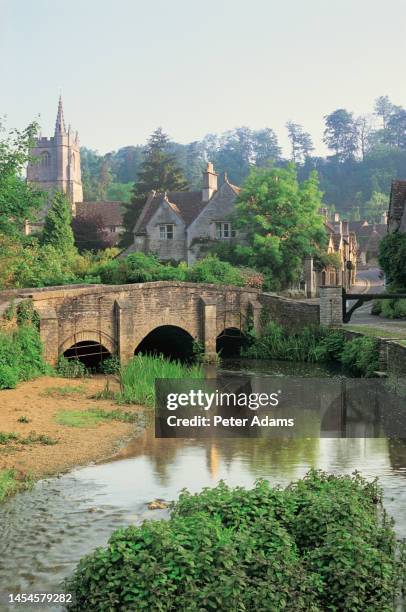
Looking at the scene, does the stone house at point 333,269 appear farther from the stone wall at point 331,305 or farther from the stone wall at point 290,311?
the stone wall at point 331,305

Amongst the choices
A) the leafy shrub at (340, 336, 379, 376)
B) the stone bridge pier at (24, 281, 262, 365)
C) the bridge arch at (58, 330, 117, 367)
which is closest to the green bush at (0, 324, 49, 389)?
the stone bridge pier at (24, 281, 262, 365)

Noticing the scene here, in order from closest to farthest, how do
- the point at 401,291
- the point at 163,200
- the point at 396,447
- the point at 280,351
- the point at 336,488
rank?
the point at 336,488
the point at 396,447
the point at 280,351
the point at 401,291
the point at 163,200

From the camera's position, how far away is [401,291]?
3844 cm

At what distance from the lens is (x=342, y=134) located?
164750 mm

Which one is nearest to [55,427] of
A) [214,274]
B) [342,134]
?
[214,274]

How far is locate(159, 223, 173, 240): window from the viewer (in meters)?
55.5

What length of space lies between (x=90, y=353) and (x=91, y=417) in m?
9.10

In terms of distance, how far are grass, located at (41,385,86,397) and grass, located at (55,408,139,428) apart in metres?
1.72

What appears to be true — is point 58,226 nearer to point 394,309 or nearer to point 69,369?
point 394,309

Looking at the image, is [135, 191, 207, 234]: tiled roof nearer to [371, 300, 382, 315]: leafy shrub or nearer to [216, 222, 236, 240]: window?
[216, 222, 236, 240]: window

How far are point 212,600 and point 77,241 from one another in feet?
211

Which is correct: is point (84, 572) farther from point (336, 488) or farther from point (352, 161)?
point (352, 161)

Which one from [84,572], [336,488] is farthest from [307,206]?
[84,572]

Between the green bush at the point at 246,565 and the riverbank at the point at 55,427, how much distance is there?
6027 millimetres
